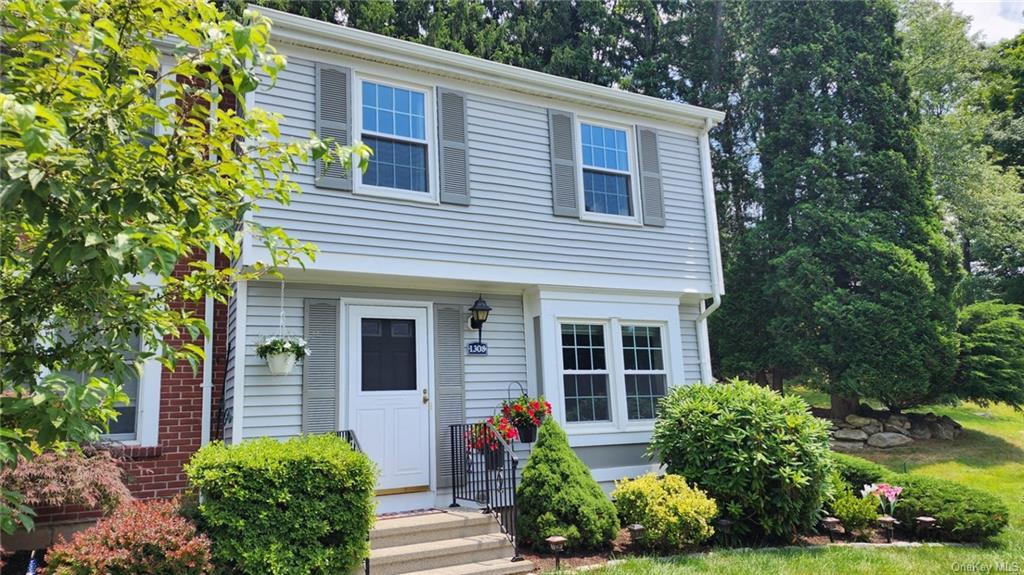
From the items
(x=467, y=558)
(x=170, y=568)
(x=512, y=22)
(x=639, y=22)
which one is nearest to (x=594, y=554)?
(x=467, y=558)

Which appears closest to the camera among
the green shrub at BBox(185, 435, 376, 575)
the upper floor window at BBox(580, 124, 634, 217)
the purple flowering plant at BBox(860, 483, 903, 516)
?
the green shrub at BBox(185, 435, 376, 575)

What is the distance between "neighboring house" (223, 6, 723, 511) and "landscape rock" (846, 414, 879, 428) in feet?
23.6

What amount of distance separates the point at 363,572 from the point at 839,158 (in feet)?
49.3

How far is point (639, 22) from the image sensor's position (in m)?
21.0

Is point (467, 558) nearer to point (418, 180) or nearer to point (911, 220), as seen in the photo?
point (418, 180)

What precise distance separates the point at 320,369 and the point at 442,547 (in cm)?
243

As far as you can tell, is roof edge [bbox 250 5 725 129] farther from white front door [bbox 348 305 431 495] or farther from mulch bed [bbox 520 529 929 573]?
mulch bed [bbox 520 529 929 573]

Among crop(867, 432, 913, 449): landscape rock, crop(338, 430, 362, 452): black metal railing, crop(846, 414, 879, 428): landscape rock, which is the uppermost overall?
crop(338, 430, 362, 452): black metal railing

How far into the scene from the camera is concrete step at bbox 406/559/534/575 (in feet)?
18.6

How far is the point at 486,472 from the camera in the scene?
22.2 ft

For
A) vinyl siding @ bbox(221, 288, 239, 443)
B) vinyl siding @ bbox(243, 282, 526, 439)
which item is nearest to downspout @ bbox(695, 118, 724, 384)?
vinyl siding @ bbox(243, 282, 526, 439)

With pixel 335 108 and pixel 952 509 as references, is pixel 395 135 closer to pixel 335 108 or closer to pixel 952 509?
pixel 335 108

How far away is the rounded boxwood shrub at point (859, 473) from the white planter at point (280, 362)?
6.80m

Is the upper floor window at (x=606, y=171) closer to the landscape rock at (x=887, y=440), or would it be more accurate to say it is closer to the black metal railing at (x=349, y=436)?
the black metal railing at (x=349, y=436)
